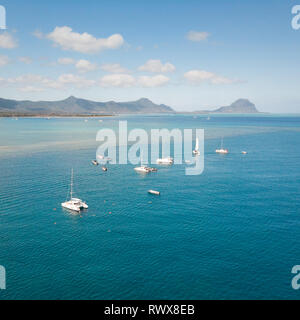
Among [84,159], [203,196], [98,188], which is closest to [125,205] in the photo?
[98,188]

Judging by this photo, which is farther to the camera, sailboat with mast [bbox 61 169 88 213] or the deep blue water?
sailboat with mast [bbox 61 169 88 213]

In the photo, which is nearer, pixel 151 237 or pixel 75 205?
pixel 151 237

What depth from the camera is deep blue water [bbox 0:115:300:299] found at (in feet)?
152

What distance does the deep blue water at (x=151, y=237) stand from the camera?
152 ft

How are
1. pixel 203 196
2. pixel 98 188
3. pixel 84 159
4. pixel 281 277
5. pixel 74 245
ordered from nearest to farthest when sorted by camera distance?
pixel 281 277 < pixel 74 245 < pixel 203 196 < pixel 98 188 < pixel 84 159

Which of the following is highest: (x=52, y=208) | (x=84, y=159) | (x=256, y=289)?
(x=84, y=159)

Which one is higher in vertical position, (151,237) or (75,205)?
(75,205)

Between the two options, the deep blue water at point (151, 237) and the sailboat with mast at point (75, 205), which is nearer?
the deep blue water at point (151, 237)

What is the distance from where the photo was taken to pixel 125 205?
81188mm

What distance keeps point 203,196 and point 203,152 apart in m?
85.7

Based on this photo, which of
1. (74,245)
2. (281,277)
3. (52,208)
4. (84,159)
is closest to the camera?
→ (281,277)

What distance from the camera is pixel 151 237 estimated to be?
61938 mm

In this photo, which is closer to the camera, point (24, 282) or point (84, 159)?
point (24, 282)

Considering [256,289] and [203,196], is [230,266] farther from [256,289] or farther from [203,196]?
[203,196]
